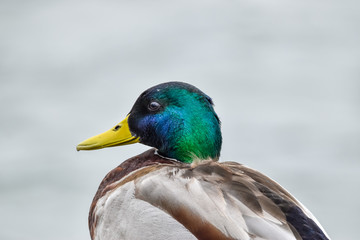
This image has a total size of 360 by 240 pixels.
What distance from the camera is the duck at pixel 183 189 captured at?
4609 millimetres

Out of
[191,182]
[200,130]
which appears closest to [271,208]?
[191,182]

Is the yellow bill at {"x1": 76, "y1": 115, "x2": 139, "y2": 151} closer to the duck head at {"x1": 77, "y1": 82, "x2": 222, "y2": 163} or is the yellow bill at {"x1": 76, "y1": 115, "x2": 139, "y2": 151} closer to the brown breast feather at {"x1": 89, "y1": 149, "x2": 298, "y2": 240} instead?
the duck head at {"x1": 77, "y1": 82, "x2": 222, "y2": 163}

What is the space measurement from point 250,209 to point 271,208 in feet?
0.39

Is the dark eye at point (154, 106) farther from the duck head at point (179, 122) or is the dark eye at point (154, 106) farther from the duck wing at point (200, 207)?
the duck wing at point (200, 207)

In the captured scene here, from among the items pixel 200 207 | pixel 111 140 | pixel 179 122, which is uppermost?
pixel 179 122

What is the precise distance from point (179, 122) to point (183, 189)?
0.80 meters

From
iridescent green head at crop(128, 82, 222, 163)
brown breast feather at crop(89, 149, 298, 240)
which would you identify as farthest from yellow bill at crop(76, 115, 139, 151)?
brown breast feather at crop(89, 149, 298, 240)

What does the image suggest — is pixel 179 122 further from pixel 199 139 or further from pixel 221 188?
pixel 221 188

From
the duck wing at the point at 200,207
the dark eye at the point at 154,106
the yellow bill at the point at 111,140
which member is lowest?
the duck wing at the point at 200,207

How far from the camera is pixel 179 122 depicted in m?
5.52

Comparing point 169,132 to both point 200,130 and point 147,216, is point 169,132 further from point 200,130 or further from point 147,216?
point 147,216

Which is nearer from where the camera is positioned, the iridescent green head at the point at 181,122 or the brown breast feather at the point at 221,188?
the brown breast feather at the point at 221,188

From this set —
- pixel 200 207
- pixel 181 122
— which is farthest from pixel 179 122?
pixel 200 207

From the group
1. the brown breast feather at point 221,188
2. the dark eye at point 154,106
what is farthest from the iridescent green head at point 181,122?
the brown breast feather at point 221,188
